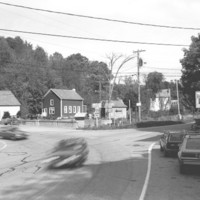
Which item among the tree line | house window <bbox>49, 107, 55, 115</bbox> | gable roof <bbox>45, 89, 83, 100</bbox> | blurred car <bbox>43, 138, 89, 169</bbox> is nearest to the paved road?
blurred car <bbox>43, 138, 89, 169</bbox>

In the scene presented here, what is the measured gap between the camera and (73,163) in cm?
1572

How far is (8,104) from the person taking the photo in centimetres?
7438

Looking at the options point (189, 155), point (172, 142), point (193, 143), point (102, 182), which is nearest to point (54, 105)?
point (172, 142)

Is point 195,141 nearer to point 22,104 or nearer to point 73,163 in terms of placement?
point 73,163

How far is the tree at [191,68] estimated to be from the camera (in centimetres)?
4022

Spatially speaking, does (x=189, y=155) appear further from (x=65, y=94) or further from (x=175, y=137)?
(x=65, y=94)

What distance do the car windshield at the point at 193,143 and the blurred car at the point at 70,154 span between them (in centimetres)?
501

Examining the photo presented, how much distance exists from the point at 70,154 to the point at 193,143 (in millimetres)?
5431

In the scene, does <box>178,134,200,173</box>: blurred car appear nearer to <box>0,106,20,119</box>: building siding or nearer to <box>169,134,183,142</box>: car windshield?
<box>169,134,183,142</box>: car windshield

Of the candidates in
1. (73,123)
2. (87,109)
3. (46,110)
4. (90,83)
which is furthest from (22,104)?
(90,83)

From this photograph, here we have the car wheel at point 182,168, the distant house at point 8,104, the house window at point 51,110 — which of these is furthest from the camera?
the house window at point 51,110

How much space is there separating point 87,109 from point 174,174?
85229mm

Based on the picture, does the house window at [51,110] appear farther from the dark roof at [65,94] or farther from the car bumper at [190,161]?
the car bumper at [190,161]

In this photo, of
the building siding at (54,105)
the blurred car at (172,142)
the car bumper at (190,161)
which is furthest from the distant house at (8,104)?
the car bumper at (190,161)
